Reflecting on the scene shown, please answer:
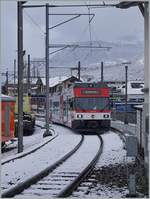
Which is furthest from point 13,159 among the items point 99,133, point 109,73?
point 109,73

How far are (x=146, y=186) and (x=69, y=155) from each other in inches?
347

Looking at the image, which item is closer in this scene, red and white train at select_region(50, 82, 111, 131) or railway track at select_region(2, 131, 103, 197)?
railway track at select_region(2, 131, 103, 197)

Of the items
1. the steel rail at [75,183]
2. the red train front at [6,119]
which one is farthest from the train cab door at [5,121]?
the steel rail at [75,183]

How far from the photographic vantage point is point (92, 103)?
35.8 meters

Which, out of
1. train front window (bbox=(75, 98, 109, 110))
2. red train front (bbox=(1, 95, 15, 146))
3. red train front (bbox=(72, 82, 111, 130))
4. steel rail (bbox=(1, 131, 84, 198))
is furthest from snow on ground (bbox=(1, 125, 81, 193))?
train front window (bbox=(75, 98, 109, 110))

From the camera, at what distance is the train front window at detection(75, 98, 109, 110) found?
35656 mm

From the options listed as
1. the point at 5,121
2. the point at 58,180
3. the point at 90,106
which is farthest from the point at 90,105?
the point at 58,180

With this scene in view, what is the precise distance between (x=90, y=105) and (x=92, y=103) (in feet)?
0.57

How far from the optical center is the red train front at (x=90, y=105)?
35.6 meters

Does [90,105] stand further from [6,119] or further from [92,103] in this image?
[6,119]

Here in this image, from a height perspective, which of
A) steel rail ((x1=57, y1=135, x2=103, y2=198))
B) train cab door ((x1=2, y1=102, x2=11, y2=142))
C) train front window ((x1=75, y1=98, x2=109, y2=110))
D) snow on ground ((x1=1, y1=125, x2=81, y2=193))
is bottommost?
snow on ground ((x1=1, y1=125, x2=81, y2=193))

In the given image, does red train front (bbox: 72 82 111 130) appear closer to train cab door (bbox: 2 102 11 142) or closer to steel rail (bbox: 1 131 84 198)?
train cab door (bbox: 2 102 11 142)

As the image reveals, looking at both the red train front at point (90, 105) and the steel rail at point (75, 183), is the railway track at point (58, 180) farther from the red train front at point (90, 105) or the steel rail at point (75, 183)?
Answer: the red train front at point (90, 105)

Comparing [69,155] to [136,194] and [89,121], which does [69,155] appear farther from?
[89,121]
